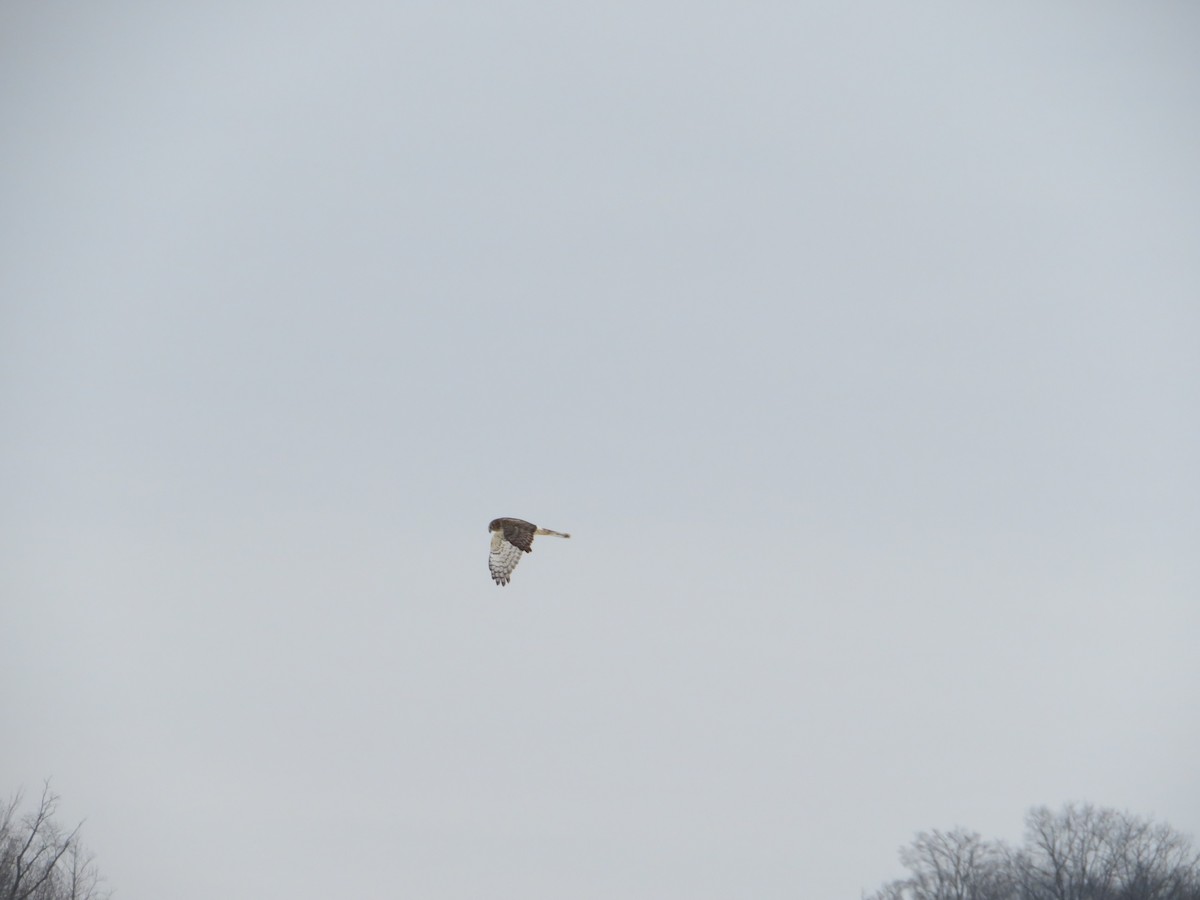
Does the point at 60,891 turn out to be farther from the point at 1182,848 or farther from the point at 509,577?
the point at 1182,848

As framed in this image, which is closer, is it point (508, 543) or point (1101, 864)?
point (508, 543)

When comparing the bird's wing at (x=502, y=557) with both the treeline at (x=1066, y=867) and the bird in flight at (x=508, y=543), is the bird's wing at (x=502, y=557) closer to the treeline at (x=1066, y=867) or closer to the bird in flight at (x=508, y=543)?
the bird in flight at (x=508, y=543)

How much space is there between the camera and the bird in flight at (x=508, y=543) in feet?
121

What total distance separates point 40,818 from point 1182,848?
216 feet

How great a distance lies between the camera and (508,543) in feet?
124

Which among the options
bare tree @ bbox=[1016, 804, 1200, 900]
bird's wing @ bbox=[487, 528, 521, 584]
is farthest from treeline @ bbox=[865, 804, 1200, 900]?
bird's wing @ bbox=[487, 528, 521, 584]

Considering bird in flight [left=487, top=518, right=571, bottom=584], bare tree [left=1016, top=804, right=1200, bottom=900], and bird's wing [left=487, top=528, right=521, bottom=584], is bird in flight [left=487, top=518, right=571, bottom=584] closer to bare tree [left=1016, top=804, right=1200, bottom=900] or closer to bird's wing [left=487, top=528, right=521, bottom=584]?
bird's wing [left=487, top=528, right=521, bottom=584]

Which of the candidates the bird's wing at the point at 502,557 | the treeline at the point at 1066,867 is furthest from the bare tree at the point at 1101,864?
the bird's wing at the point at 502,557

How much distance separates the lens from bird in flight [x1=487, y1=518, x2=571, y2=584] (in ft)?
121

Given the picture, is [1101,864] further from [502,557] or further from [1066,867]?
[502,557]

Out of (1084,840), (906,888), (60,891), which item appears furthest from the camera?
(906,888)

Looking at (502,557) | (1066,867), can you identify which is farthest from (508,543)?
(1066,867)

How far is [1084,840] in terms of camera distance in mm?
84938

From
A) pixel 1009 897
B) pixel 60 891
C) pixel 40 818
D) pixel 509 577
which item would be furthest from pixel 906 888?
pixel 509 577
